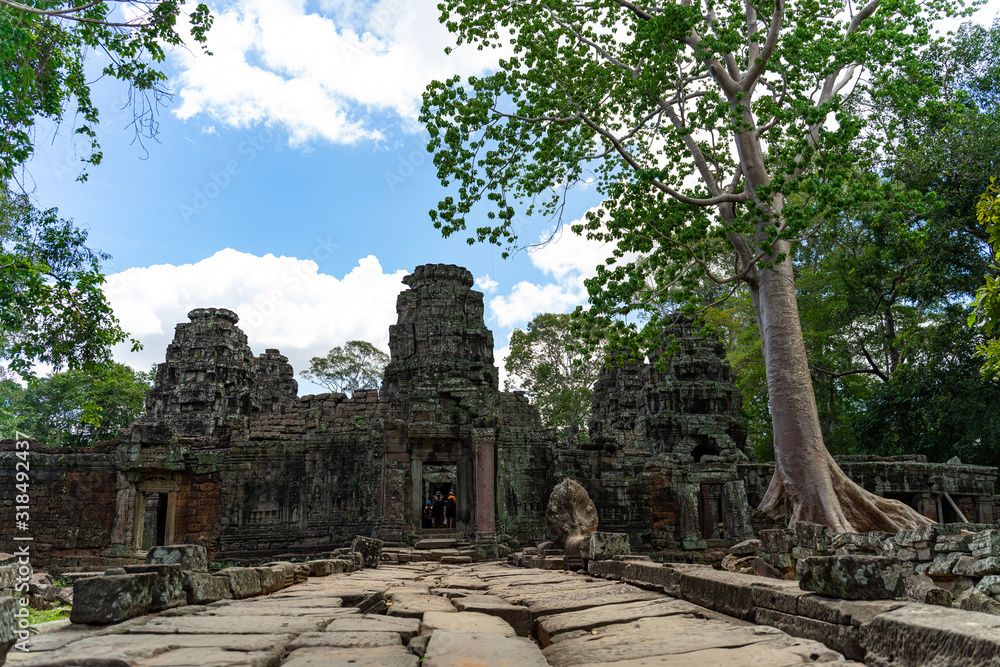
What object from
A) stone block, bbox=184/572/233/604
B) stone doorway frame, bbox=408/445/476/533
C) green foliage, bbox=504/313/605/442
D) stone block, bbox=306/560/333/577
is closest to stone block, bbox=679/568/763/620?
stone block, bbox=184/572/233/604

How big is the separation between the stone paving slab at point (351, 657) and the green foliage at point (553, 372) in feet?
97.1

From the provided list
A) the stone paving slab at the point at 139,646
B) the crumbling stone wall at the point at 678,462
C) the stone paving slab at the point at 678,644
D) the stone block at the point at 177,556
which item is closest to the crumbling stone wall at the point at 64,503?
the crumbling stone wall at the point at 678,462

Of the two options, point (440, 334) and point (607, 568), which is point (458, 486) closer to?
point (440, 334)

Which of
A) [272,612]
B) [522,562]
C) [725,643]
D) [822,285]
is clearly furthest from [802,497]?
[822,285]

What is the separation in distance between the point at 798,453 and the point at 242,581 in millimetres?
8415

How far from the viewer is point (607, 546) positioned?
Result: 304 inches

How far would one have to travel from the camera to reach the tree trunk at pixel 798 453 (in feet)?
32.4

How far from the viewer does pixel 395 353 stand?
77.3 ft

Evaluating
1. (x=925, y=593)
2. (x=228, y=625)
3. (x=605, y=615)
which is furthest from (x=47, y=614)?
(x=925, y=593)

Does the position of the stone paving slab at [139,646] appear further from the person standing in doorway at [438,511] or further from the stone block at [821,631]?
the person standing in doorway at [438,511]

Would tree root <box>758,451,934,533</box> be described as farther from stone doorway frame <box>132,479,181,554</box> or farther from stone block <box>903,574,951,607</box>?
stone doorway frame <box>132,479,181,554</box>

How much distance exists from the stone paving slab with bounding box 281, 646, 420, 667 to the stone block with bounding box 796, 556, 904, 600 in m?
2.21

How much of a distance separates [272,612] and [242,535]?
1382 centimetres

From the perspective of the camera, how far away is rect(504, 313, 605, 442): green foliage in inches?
1310
